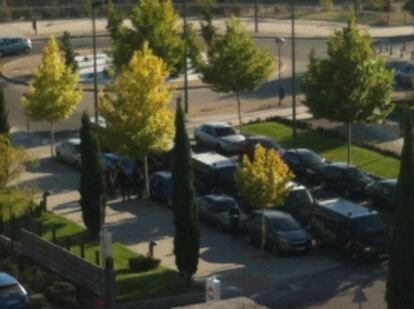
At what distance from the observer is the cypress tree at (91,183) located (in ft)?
123

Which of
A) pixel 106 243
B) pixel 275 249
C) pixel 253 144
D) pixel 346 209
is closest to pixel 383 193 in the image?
pixel 346 209

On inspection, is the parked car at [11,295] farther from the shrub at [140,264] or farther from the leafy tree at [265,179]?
the leafy tree at [265,179]

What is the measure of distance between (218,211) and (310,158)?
24.1ft

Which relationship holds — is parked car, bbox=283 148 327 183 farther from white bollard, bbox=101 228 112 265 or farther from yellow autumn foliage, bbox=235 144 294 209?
white bollard, bbox=101 228 112 265

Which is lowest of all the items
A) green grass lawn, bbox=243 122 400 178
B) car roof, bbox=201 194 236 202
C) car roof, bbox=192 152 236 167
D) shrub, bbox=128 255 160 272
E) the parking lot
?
the parking lot

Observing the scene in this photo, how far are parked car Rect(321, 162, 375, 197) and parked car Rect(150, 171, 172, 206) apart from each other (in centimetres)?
594

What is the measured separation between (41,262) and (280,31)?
171ft

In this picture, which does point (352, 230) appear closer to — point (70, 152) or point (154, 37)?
Answer: point (70, 152)

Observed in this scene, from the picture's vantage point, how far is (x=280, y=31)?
84938 millimetres

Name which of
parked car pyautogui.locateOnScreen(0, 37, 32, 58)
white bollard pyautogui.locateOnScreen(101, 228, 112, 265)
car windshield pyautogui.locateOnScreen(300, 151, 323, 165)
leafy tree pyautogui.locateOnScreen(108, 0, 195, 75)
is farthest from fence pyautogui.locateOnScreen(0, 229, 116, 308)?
parked car pyautogui.locateOnScreen(0, 37, 32, 58)

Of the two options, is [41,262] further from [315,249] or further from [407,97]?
[407,97]

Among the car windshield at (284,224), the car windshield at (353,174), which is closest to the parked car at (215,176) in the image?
the car windshield at (353,174)

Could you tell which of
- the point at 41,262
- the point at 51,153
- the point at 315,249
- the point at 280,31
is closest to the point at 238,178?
the point at 315,249

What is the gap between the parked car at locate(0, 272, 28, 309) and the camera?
3089 cm
